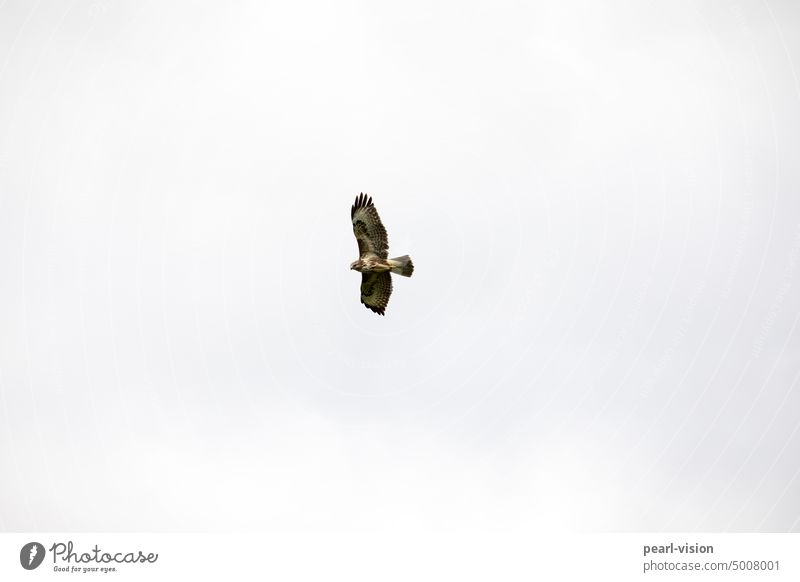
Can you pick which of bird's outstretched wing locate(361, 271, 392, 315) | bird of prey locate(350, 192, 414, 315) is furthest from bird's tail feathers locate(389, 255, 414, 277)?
bird's outstretched wing locate(361, 271, 392, 315)

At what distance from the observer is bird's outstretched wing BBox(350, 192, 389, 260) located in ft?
179

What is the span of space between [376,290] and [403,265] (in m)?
3.64

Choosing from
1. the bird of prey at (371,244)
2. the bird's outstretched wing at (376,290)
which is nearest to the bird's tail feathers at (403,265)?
the bird of prey at (371,244)

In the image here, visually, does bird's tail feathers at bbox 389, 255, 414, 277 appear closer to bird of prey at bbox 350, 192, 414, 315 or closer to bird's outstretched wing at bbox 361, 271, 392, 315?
bird of prey at bbox 350, 192, 414, 315

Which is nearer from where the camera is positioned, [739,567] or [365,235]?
[739,567]

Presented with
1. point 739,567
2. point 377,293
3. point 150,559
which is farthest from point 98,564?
point 739,567

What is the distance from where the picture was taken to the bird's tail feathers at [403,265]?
54344 millimetres

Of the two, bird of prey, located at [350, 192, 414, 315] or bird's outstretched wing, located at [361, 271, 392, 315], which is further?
bird's outstretched wing, located at [361, 271, 392, 315]

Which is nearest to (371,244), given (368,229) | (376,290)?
(368,229)

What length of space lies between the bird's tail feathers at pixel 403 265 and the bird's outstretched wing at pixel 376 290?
6.93 feet

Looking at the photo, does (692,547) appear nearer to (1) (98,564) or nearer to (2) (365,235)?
(2) (365,235)

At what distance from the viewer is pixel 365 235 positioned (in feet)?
180

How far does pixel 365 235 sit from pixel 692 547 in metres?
22.0

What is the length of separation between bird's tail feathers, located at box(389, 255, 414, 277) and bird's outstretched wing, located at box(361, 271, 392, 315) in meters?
2.11
